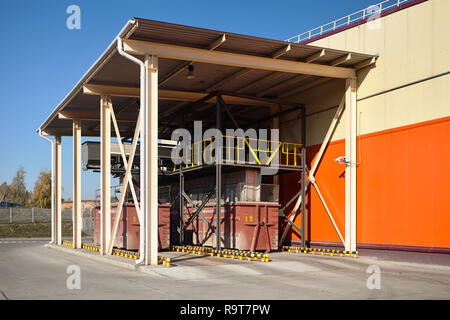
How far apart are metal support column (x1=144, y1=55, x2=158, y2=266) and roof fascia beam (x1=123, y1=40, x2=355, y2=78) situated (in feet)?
2.16

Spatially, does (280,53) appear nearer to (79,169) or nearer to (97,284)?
(97,284)

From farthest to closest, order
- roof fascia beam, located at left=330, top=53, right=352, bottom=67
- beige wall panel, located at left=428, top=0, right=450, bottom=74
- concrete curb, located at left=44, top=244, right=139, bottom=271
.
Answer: roof fascia beam, located at left=330, top=53, right=352, bottom=67 < beige wall panel, located at left=428, top=0, right=450, bottom=74 < concrete curb, located at left=44, top=244, right=139, bottom=271

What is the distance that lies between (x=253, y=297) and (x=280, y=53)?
9.19 m

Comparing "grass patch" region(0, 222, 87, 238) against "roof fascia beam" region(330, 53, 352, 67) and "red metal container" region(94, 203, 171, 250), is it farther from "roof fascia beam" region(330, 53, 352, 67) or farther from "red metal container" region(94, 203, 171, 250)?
"roof fascia beam" region(330, 53, 352, 67)

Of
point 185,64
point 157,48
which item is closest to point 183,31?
point 157,48

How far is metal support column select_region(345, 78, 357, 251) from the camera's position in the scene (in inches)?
687

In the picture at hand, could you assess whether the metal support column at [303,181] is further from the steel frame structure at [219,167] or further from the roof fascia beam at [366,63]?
the roof fascia beam at [366,63]

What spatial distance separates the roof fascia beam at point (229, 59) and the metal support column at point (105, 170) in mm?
4853

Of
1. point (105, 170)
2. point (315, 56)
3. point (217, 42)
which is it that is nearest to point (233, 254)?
point (105, 170)

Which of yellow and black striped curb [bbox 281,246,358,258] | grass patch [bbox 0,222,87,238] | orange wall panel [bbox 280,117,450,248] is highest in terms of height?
orange wall panel [bbox 280,117,450,248]

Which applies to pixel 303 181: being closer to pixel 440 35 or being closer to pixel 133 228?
pixel 133 228

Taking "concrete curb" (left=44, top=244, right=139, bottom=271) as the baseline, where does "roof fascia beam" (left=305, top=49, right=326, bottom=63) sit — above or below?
above

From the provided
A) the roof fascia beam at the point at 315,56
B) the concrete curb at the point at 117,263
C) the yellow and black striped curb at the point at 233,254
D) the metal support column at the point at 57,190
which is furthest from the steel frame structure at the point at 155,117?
the metal support column at the point at 57,190

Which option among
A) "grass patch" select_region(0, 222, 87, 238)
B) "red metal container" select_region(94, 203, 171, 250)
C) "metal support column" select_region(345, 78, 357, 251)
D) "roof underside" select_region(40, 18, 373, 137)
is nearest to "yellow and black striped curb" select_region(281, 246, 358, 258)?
"metal support column" select_region(345, 78, 357, 251)
